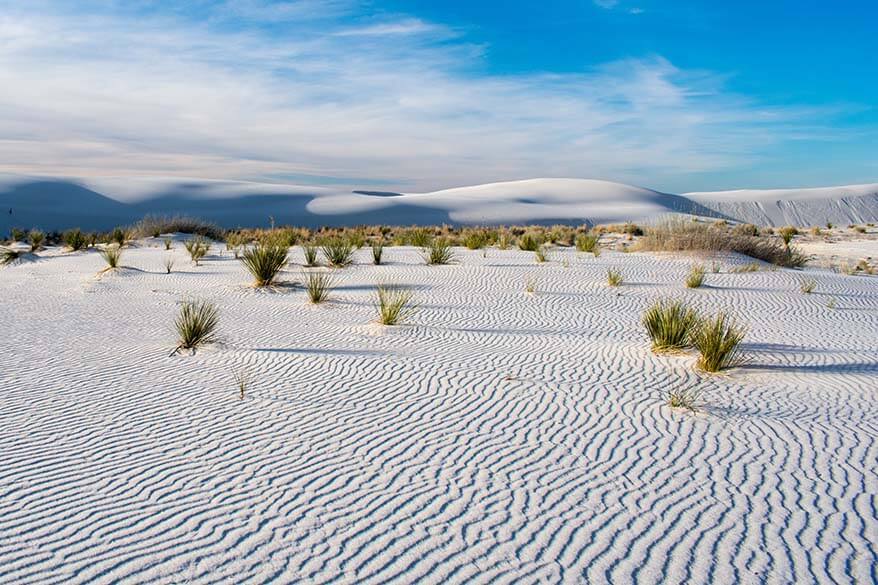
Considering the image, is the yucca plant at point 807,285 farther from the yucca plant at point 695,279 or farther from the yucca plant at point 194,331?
the yucca plant at point 194,331

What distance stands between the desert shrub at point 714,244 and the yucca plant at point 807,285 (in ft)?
11.2

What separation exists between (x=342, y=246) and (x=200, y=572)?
13.1m

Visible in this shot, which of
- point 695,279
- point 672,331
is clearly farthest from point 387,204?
point 672,331

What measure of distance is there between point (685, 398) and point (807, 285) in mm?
8165

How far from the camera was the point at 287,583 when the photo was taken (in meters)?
2.96

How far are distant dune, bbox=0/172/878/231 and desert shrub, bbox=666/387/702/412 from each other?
42.1 meters

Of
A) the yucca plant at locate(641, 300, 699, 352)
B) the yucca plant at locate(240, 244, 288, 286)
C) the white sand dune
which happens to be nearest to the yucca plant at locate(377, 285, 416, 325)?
the white sand dune

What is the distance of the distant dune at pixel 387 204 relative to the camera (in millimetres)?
53528

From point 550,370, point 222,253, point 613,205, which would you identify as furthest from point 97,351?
point 613,205

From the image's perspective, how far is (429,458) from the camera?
4391 mm

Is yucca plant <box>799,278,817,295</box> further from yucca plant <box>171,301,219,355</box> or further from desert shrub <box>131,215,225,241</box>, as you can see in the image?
desert shrub <box>131,215,225,241</box>

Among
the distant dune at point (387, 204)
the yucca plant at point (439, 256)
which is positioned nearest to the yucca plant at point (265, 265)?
the yucca plant at point (439, 256)

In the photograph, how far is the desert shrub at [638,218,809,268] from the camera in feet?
55.5

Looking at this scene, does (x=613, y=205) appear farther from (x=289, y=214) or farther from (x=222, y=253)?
(x=222, y=253)
